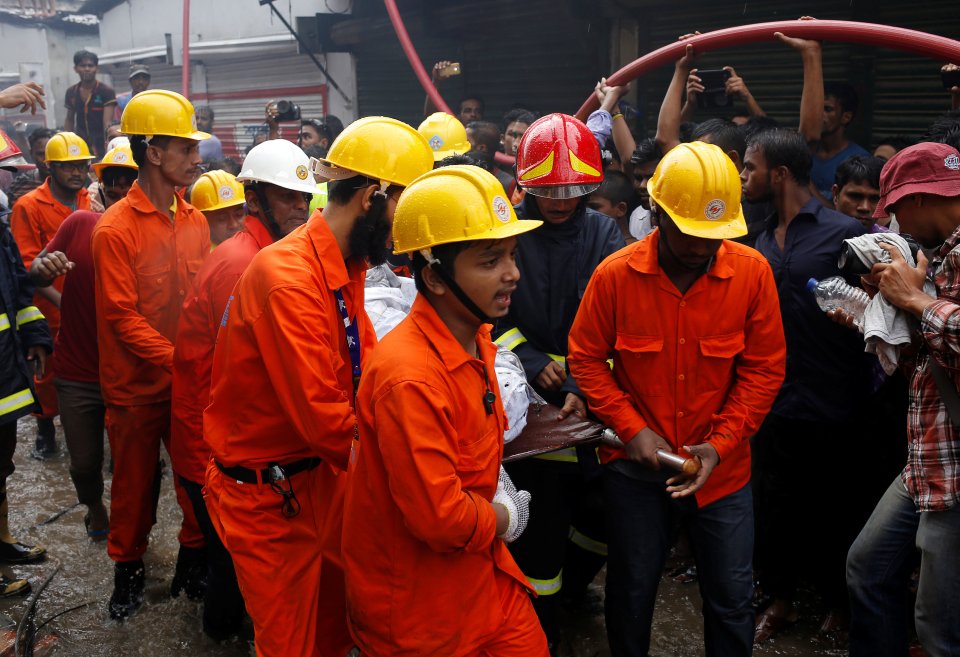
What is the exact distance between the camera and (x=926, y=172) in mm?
2734

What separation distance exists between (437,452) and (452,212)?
2.18 feet

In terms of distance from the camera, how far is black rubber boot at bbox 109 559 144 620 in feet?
13.9

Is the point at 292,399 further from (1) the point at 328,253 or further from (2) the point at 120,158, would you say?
(2) the point at 120,158

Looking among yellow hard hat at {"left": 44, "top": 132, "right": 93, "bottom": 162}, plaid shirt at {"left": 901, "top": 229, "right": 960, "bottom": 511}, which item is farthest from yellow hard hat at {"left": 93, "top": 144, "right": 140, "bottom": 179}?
plaid shirt at {"left": 901, "top": 229, "right": 960, "bottom": 511}

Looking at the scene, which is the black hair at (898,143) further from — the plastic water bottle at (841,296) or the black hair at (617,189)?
the plastic water bottle at (841,296)

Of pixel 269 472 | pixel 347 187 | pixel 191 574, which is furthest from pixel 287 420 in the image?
pixel 191 574

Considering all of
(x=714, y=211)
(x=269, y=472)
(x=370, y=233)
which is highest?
(x=714, y=211)

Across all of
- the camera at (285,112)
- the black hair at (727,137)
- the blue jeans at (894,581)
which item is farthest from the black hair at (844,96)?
the camera at (285,112)

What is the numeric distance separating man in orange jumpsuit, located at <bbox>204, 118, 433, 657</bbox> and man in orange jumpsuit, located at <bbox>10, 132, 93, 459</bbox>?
4265mm

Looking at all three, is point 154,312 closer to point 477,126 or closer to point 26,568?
point 26,568

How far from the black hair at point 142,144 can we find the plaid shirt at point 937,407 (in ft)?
12.1

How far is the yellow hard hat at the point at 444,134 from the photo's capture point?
6.32 metres

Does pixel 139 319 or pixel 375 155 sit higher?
pixel 375 155

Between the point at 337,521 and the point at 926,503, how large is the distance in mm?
2006
